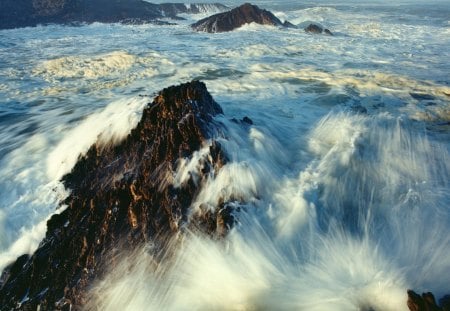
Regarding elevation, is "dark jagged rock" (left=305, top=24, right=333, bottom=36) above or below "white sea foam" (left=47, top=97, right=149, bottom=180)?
below

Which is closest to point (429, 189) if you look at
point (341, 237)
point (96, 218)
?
point (341, 237)

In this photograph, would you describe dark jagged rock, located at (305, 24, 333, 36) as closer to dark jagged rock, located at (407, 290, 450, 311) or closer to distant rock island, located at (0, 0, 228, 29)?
distant rock island, located at (0, 0, 228, 29)

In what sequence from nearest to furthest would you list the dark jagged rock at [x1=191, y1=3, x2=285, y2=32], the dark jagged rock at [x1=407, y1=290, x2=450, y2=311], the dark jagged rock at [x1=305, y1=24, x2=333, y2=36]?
the dark jagged rock at [x1=407, y1=290, x2=450, y2=311] → the dark jagged rock at [x1=305, y1=24, x2=333, y2=36] → the dark jagged rock at [x1=191, y1=3, x2=285, y2=32]

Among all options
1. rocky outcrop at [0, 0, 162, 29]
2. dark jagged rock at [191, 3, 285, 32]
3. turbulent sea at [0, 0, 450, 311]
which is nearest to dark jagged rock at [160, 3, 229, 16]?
rocky outcrop at [0, 0, 162, 29]

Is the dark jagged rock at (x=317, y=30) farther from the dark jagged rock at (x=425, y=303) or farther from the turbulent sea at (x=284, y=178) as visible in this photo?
the dark jagged rock at (x=425, y=303)

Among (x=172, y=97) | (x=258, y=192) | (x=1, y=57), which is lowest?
(x=1, y=57)

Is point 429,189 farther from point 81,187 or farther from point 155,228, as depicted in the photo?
point 81,187
